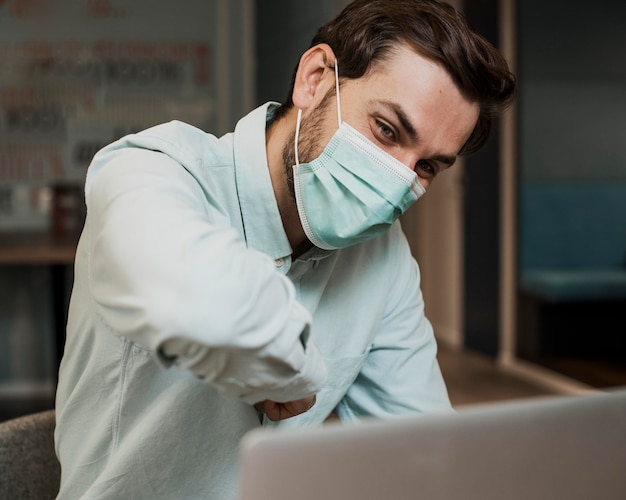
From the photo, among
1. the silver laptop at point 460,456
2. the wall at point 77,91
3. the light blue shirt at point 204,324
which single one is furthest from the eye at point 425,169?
the wall at point 77,91

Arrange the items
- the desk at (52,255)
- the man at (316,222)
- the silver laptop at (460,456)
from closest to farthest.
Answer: the silver laptop at (460,456) < the man at (316,222) < the desk at (52,255)

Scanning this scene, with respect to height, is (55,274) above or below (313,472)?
below

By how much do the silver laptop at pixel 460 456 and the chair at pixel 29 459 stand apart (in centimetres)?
62

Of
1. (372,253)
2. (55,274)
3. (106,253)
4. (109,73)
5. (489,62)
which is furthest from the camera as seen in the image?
(109,73)

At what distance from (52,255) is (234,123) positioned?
1337 mm

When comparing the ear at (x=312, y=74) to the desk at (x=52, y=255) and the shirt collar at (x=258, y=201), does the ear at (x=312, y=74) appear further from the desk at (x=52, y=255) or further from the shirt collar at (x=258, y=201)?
the desk at (x=52, y=255)

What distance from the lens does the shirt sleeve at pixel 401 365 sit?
1.07 m

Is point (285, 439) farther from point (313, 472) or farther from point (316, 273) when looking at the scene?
point (316, 273)

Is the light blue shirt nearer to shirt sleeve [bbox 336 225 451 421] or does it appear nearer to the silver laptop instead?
shirt sleeve [bbox 336 225 451 421]

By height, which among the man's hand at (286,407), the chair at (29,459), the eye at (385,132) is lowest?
the chair at (29,459)

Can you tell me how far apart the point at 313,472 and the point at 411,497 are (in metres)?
0.07

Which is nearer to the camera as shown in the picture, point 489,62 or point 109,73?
point 489,62

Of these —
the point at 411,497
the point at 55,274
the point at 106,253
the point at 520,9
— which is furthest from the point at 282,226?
the point at 520,9

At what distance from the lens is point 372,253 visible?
1.11 metres
